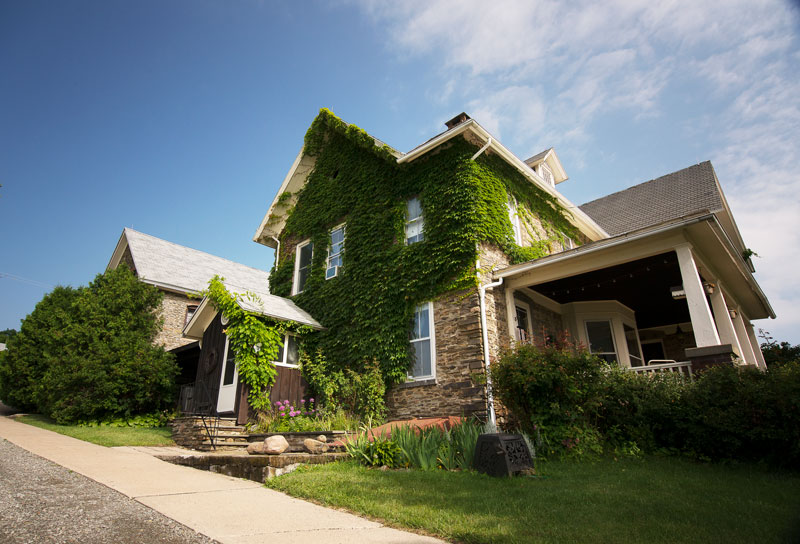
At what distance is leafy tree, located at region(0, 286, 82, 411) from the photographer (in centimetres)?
1471

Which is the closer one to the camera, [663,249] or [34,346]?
[663,249]

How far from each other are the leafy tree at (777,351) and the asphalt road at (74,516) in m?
17.1

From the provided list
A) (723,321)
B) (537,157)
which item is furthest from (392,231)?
(723,321)

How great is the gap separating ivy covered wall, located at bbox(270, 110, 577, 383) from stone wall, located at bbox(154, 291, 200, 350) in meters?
7.75

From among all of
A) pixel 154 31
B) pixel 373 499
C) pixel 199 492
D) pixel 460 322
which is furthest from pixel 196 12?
pixel 373 499

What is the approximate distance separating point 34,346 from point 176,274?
19.8 feet

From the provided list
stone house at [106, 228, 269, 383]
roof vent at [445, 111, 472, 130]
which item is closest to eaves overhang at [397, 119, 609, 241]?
roof vent at [445, 111, 472, 130]

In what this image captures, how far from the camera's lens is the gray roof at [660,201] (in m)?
14.3

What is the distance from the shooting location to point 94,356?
13.1m

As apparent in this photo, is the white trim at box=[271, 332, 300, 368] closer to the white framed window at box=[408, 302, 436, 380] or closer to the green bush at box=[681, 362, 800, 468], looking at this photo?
the white framed window at box=[408, 302, 436, 380]

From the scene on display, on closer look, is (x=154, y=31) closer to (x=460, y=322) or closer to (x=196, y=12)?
(x=196, y=12)

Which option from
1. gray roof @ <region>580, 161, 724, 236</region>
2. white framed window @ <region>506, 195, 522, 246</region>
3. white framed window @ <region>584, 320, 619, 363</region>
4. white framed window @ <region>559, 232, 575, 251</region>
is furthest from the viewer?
gray roof @ <region>580, 161, 724, 236</region>

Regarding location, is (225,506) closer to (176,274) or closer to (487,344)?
(487,344)

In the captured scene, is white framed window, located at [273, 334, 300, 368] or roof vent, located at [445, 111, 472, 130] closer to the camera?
white framed window, located at [273, 334, 300, 368]
